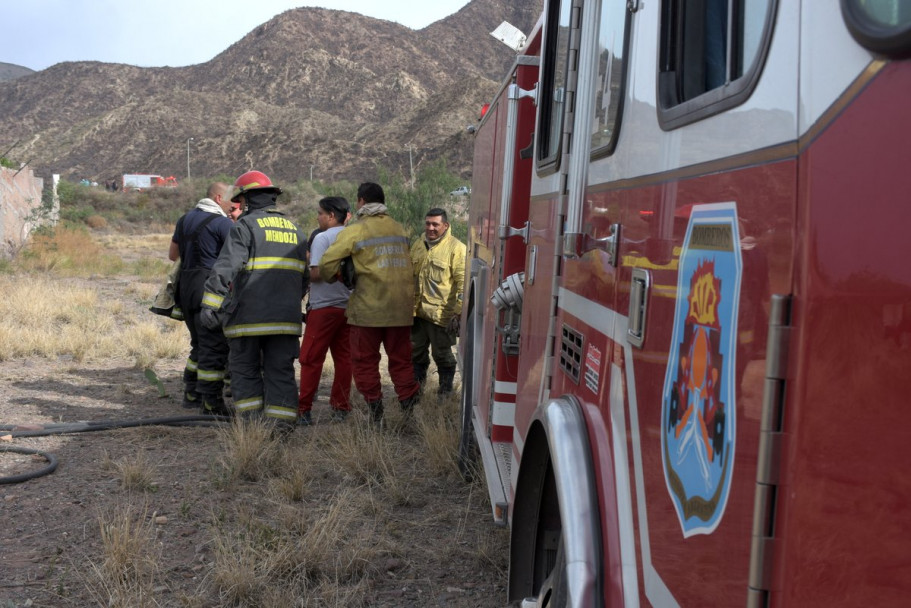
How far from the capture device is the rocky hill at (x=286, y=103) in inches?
Result: 2315

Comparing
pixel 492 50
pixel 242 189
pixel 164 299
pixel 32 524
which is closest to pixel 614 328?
pixel 32 524

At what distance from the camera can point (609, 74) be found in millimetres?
2307

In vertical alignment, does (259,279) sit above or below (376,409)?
above

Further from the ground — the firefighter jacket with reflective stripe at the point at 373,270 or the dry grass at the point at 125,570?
the firefighter jacket with reflective stripe at the point at 373,270

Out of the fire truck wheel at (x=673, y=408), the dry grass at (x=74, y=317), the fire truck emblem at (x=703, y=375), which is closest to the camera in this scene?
the fire truck emblem at (x=703, y=375)

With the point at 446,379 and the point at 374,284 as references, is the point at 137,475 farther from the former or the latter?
the point at 446,379

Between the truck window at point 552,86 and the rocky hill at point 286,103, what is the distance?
157ft

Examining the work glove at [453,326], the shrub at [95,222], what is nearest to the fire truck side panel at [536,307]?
the work glove at [453,326]

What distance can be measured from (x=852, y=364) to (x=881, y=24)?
0.39 meters

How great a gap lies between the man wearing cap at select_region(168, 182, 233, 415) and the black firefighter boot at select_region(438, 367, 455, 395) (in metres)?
1.85

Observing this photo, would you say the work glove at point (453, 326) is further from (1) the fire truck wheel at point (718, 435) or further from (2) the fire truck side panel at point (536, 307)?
(1) the fire truck wheel at point (718, 435)

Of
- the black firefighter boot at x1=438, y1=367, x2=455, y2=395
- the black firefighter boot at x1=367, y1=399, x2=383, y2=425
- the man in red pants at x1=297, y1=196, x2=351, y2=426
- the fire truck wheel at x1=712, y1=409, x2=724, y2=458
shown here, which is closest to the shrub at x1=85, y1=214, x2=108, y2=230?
the black firefighter boot at x1=438, y1=367, x2=455, y2=395

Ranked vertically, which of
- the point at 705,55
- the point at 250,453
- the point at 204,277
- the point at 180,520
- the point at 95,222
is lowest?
the point at 180,520

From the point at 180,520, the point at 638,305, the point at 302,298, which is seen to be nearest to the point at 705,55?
the point at 638,305
